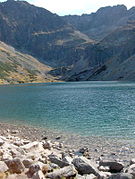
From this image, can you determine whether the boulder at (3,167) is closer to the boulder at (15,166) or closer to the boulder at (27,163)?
the boulder at (15,166)

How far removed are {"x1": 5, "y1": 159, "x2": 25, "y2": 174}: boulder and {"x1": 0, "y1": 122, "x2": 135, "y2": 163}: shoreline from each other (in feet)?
39.9

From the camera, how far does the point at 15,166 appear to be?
18.8m

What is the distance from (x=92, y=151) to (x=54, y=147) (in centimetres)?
513

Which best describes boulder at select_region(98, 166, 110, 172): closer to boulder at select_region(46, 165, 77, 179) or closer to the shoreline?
boulder at select_region(46, 165, 77, 179)

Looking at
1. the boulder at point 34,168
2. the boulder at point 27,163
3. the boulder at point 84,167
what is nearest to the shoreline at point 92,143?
the boulder at point 84,167

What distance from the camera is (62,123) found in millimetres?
53250

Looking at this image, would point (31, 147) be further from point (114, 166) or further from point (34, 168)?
point (114, 166)

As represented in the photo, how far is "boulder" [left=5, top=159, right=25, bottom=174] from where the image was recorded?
1862cm

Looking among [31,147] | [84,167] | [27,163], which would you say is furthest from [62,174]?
[31,147]

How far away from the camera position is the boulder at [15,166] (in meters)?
18.6

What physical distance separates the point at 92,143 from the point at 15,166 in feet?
62.3

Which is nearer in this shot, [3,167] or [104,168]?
[3,167]

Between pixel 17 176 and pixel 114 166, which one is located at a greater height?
pixel 17 176

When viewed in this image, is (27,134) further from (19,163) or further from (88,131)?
(19,163)
